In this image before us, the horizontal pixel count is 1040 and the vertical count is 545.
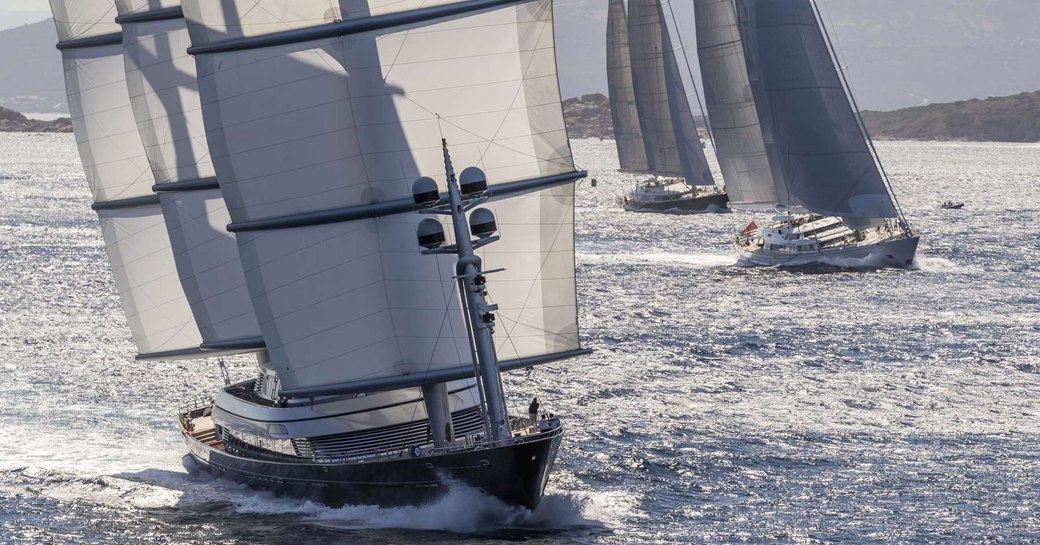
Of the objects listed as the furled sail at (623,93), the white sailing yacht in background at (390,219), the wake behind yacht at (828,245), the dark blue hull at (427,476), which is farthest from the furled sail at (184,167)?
the furled sail at (623,93)

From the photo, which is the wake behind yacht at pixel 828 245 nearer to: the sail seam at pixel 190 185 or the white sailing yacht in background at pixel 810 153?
the white sailing yacht in background at pixel 810 153

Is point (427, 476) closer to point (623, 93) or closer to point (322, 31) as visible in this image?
point (322, 31)

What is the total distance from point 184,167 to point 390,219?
11.9m

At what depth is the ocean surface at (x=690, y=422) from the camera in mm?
35219

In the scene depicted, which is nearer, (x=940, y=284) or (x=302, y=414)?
(x=302, y=414)

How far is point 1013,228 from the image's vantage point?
122562 mm

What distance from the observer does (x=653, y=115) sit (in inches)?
4990

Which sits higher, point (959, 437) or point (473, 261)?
point (473, 261)

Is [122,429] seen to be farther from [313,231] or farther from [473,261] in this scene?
[473,261]

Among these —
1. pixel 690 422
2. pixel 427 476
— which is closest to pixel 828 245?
pixel 690 422

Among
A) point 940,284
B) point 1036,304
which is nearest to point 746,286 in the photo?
point 940,284

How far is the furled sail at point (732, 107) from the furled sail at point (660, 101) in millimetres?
16028

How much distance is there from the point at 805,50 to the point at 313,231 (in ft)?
195

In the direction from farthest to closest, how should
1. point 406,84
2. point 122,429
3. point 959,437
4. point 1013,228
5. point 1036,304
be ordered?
point 1013,228 → point 1036,304 → point 122,429 → point 959,437 → point 406,84
